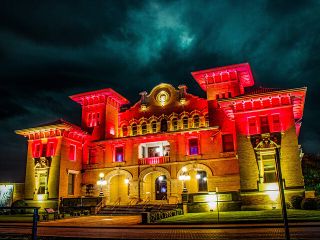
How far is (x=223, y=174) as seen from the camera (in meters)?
32.6

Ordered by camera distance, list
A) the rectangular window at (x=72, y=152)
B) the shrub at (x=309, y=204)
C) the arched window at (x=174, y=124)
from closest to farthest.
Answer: the shrub at (x=309, y=204)
the rectangular window at (x=72, y=152)
the arched window at (x=174, y=124)

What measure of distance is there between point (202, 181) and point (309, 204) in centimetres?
1363

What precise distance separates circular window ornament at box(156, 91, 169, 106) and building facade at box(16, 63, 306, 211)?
135mm

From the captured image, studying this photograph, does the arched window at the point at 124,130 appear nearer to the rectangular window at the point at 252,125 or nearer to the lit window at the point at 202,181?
the lit window at the point at 202,181

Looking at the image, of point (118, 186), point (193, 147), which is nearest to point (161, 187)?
point (118, 186)

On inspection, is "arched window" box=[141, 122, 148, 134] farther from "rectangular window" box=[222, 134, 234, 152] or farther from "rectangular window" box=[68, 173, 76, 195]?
"rectangular window" box=[222, 134, 234, 152]

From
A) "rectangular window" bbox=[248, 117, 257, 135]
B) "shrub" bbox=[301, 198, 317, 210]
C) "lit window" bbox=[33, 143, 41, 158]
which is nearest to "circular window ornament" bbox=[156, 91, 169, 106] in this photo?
"rectangular window" bbox=[248, 117, 257, 135]

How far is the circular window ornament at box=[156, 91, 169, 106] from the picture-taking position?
40.1 m

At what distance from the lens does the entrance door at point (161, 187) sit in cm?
3741

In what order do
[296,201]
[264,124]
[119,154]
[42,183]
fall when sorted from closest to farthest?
[296,201] < [264,124] < [42,183] < [119,154]

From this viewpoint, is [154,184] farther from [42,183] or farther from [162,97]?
[42,183]

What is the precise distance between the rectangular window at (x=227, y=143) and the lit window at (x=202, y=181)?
3.81 metres

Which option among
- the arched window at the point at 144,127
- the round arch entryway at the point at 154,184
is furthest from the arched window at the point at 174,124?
the round arch entryway at the point at 154,184

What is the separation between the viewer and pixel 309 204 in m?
22.6
